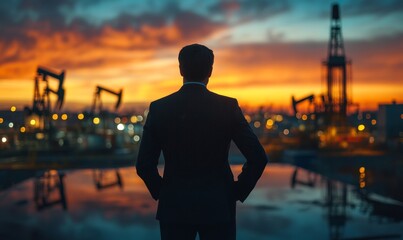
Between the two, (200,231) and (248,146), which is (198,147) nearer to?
(248,146)

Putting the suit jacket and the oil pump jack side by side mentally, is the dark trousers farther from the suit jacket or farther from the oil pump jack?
the oil pump jack

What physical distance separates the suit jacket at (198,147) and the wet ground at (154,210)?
5.15 meters

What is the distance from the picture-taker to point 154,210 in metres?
9.55

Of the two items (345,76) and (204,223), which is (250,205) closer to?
(204,223)

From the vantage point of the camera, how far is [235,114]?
2.13 m

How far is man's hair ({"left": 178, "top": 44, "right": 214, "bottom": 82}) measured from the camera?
7.04 ft

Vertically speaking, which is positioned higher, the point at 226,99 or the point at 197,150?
the point at 226,99

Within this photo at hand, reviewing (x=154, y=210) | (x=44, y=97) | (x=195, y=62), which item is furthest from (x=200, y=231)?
(x=44, y=97)

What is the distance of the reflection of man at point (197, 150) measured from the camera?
212cm

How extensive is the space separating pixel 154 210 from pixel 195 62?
7859 millimetres

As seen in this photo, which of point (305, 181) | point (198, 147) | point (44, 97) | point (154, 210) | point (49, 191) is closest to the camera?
point (198, 147)

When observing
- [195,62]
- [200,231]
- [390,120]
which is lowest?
[390,120]

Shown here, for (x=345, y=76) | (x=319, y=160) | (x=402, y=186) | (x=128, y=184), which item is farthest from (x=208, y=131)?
(x=345, y=76)

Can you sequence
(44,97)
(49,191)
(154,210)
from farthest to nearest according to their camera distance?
(44,97), (49,191), (154,210)
